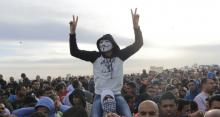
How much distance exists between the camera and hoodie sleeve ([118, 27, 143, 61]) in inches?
284

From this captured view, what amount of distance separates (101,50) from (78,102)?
34.8 inches

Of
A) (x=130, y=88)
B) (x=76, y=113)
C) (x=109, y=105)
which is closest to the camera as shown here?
(x=76, y=113)

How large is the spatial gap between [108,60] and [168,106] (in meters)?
1.11

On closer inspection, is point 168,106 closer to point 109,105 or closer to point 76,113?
point 109,105

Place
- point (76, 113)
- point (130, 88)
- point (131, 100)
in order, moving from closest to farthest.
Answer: point (76, 113) → point (131, 100) → point (130, 88)

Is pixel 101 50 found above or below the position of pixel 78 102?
above

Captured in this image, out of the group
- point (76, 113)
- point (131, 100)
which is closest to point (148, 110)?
point (76, 113)

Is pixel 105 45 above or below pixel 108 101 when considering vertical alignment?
→ above

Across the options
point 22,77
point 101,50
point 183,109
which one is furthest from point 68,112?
point 22,77

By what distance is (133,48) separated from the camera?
7.28 meters

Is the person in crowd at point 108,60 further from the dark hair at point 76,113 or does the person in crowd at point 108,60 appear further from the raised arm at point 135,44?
the dark hair at point 76,113

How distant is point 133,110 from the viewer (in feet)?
30.7

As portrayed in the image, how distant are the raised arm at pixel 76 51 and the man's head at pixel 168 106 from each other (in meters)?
1.21

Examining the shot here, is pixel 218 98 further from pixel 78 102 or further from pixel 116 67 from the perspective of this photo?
pixel 78 102
